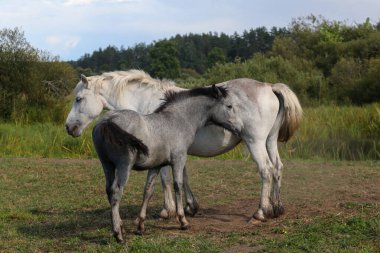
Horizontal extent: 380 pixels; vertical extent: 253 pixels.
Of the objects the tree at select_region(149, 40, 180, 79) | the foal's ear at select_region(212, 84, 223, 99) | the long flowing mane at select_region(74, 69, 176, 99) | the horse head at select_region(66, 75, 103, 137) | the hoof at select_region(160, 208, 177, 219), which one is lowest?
the hoof at select_region(160, 208, 177, 219)

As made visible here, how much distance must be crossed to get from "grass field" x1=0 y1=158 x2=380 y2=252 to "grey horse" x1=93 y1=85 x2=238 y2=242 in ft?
1.83

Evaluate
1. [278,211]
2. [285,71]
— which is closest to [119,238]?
[278,211]

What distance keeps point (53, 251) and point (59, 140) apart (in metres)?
9.91

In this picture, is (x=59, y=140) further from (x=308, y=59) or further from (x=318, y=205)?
(x=308, y=59)

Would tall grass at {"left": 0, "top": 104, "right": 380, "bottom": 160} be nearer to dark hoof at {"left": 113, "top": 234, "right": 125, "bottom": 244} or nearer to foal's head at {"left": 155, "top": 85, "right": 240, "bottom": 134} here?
foal's head at {"left": 155, "top": 85, "right": 240, "bottom": 134}

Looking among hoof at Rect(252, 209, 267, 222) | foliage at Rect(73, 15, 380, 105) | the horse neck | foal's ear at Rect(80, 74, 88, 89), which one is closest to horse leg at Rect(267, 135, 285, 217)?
hoof at Rect(252, 209, 267, 222)

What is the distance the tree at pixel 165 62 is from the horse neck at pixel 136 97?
48.3 m

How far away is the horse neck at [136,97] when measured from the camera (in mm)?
8242

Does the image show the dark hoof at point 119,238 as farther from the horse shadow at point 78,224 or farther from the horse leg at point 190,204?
the horse leg at point 190,204

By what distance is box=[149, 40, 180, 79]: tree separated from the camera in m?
57.9

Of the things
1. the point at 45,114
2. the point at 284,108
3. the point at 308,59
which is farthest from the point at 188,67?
the point at 284,108

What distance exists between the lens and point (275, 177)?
8047 mm

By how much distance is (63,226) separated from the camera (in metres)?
7.54

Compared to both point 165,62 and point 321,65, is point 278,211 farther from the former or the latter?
point 165,62
